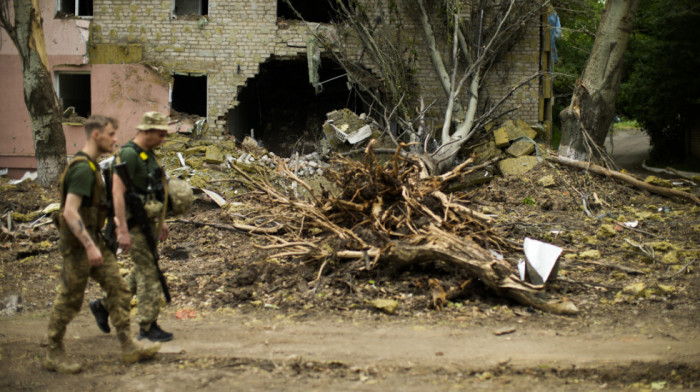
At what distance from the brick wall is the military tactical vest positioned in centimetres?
1003

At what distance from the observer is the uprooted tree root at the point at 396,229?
5168 mm

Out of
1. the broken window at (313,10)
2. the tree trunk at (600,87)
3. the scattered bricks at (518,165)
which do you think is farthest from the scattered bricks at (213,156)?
the tree trunk at (600,87)

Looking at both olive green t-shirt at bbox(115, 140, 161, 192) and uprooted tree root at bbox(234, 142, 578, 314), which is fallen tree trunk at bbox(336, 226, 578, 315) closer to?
uprooted tree root at bbox(234, 142, 578, 314)

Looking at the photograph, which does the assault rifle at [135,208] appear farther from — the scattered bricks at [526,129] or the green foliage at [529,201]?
the scattered bricks at [526,129]

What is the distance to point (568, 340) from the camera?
435cm

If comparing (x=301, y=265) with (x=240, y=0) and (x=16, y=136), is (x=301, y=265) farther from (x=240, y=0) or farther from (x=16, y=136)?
(x=16, y=136)

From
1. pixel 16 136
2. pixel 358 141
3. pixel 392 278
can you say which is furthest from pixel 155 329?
pixel 16 136

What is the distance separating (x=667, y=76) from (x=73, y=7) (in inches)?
752

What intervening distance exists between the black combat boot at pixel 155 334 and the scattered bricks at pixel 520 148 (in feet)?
32.0

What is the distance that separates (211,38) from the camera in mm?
13617

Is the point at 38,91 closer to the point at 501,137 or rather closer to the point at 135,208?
the point at 135,208

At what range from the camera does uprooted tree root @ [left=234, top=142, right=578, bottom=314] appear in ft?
17.0

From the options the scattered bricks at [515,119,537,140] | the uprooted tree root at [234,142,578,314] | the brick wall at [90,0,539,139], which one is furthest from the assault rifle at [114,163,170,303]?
the scattered bricks at [515,119,537,140]

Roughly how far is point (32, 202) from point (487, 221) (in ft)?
27.4
